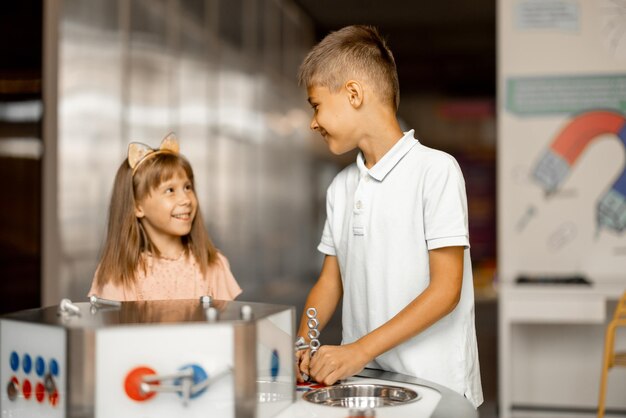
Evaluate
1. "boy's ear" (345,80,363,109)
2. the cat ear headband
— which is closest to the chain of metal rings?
"boy's ear" (345,80,363,109)

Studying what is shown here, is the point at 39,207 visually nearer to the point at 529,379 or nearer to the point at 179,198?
the point at 179,198

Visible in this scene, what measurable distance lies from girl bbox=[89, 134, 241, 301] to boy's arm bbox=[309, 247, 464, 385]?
64 centimetres

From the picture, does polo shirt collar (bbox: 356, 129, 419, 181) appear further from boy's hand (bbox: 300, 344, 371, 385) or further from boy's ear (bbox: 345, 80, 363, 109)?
boy's hand (bbox: 300, 344, 371, 385)

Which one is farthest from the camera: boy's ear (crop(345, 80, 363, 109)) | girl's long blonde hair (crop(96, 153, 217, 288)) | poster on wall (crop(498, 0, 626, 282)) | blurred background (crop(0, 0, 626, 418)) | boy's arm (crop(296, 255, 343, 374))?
poster on wall (crop(498, 0, 626, 282))

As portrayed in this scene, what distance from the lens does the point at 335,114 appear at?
5.12ft

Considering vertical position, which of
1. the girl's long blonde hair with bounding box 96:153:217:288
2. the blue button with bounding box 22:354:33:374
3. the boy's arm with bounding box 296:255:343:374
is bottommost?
the blue button with bounding box 22:354:33:374

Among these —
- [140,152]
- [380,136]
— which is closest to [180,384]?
[380,136]

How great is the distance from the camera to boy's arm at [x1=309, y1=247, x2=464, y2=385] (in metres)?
1.33

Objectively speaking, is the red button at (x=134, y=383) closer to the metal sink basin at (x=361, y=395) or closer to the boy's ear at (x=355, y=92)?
the metal sink basin at (x=361, y=395)

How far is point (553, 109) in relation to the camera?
4.48 metres

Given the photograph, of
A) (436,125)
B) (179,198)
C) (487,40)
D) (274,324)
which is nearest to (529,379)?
(179,198)

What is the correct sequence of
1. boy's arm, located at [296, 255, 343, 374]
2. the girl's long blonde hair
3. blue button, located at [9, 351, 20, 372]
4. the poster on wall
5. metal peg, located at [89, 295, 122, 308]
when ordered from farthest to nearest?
the poster on wall, the girl's long blonde hair, boy's arm, located at [296, 255, 343, 374], metal peg, located at [89, 295, 122, 308], blue button, located at [9, 351, 20, 372]

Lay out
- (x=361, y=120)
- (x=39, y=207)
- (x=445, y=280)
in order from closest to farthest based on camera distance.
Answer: (x=445, y=280) → (x=361, y=120) → (x=39, y=207)

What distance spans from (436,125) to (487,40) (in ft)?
7.44
